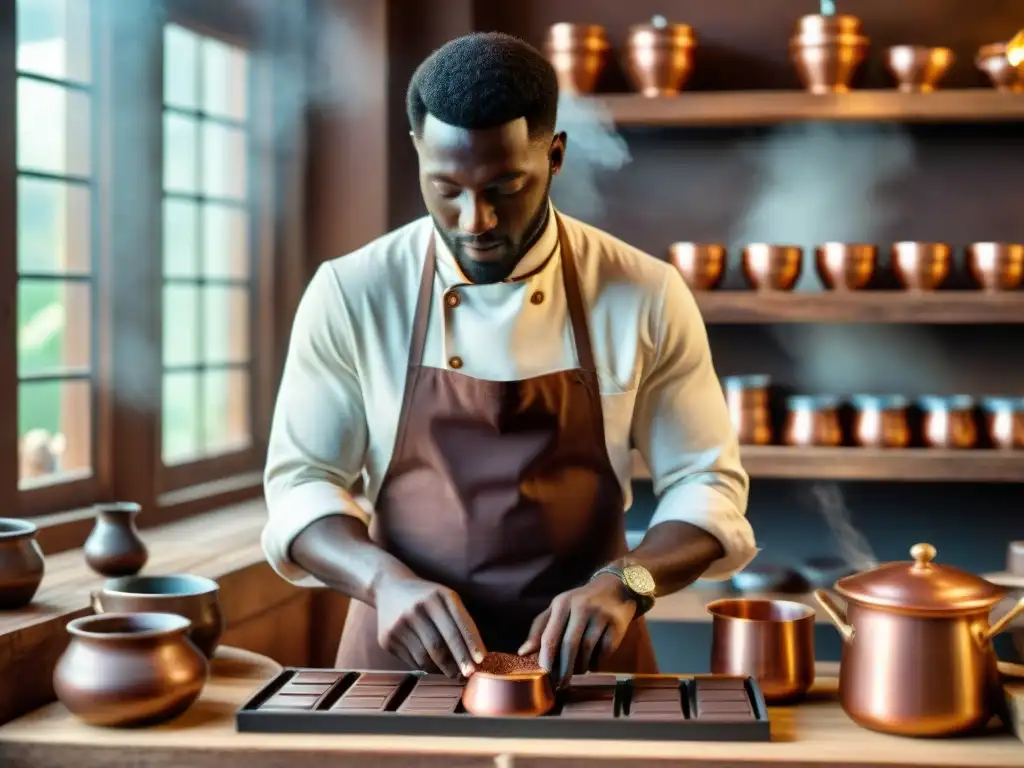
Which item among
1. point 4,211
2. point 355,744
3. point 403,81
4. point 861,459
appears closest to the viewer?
point 355,744

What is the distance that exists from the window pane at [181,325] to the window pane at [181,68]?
48 centimetres

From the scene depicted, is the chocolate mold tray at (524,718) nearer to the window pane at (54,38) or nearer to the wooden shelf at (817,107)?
the window pane at (54,38)

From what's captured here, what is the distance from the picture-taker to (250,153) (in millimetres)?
3879

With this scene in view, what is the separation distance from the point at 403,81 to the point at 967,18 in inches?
66.5

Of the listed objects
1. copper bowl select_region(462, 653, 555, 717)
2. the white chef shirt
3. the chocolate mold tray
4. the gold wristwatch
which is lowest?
the chocolate mold tray

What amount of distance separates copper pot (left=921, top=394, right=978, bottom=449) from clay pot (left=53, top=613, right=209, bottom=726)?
Answer: 2.54m

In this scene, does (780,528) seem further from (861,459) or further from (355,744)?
(355,744)

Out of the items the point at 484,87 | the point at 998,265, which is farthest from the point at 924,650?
the point at 998,265

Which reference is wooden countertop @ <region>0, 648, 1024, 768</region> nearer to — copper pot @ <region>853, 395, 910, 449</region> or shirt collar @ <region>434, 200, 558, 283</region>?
shirt collar @ <region>434, 200, 558, 283</region>

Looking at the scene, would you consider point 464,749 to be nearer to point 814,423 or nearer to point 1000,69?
point 814,423

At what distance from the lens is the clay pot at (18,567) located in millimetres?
2102

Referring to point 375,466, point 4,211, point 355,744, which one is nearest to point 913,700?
point 355,744

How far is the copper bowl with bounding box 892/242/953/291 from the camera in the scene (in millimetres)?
3713

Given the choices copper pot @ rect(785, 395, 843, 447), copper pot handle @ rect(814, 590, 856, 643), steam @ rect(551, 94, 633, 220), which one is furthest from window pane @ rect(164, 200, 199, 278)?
copper pot handle @ rect(814, 590, 856, 643)
